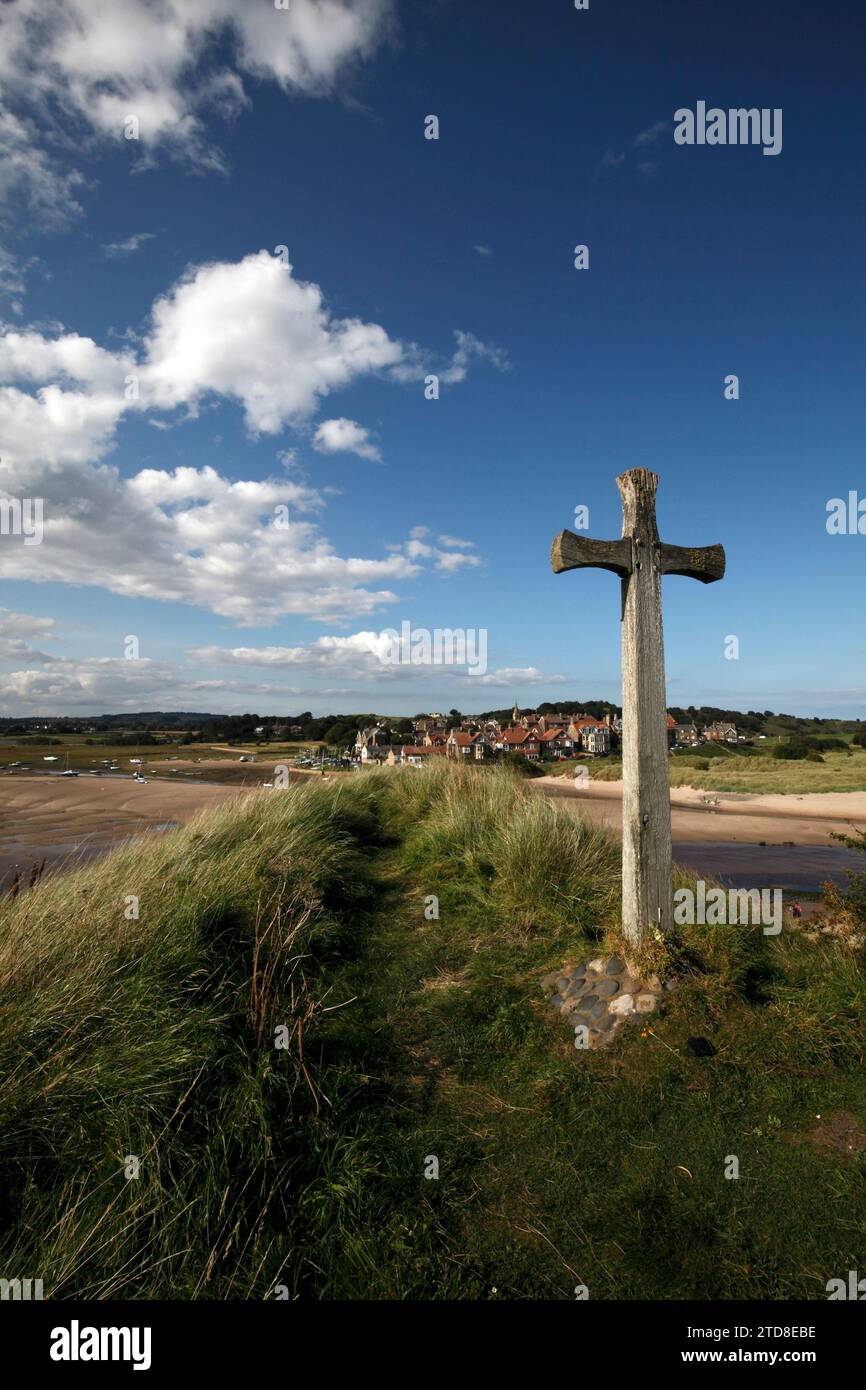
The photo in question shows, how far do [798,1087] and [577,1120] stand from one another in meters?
1.44

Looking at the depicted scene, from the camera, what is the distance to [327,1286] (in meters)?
2.41

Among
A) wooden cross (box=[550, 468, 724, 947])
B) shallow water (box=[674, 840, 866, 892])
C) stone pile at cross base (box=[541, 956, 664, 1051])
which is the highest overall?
wooden cross (box=[550, 468, 724, 947])

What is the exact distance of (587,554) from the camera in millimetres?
5074

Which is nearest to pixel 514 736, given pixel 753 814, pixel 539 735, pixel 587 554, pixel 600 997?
pixel 539 735

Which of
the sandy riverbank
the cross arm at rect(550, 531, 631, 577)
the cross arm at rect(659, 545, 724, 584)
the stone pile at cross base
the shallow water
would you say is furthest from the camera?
the sandy riverbank

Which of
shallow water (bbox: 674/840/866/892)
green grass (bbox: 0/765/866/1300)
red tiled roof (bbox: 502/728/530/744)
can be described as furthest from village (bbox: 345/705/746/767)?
green grass (bbox: 0/765/866/1300)

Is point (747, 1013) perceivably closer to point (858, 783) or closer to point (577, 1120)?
point (577, 1120)

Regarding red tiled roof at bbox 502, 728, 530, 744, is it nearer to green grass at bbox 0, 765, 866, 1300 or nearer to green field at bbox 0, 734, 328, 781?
green field at bbox 0, 734, 328, 781

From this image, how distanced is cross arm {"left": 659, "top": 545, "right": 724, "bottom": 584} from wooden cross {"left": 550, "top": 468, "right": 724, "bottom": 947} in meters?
0.02

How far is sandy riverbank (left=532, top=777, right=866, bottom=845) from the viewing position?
1756cm

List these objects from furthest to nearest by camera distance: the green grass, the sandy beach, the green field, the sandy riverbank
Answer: the green field < the sandy riverbank < the sandy beach < the green grass

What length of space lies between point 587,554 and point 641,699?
1.34 m

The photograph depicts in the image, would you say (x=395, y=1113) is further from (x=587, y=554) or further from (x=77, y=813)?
(x=77, y=813)

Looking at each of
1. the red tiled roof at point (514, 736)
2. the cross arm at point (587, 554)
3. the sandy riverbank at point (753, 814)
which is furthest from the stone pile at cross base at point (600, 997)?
the red tiled roof at point (514, 736)
